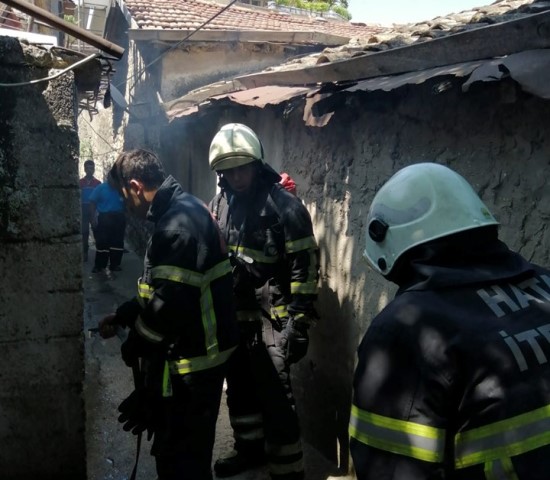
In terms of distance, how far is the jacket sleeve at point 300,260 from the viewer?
3.46m

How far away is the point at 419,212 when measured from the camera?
1.41m

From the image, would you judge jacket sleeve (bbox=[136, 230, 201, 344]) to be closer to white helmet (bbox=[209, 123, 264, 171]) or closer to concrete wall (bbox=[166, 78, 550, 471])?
white helmet (bbox=[209, 123, 264, 171])

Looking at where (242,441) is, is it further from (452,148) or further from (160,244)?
(452,148)

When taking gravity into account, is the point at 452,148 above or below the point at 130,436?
above

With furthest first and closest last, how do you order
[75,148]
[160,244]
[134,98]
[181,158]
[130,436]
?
[134,98], [181,158], [130,436], [75,148], [160,244]

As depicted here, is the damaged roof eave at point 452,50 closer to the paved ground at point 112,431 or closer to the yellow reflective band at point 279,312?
the yellow reflective band at point 279,312

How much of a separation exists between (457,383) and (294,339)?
231 cm

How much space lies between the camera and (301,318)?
345 centimetres

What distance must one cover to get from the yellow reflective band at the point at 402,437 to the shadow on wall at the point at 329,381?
2.37 m

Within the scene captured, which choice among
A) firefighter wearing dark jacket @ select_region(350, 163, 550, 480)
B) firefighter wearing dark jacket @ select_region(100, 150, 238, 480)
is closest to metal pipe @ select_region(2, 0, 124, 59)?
firefighter wearing dark jacket @ select_region(100, 150, 238, 480)

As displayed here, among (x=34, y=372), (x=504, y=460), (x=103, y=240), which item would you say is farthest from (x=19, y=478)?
(x=103, y=240)

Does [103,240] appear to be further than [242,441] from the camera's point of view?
Yes

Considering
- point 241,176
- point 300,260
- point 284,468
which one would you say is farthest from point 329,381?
point 241,176

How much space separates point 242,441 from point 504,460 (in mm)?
2860
